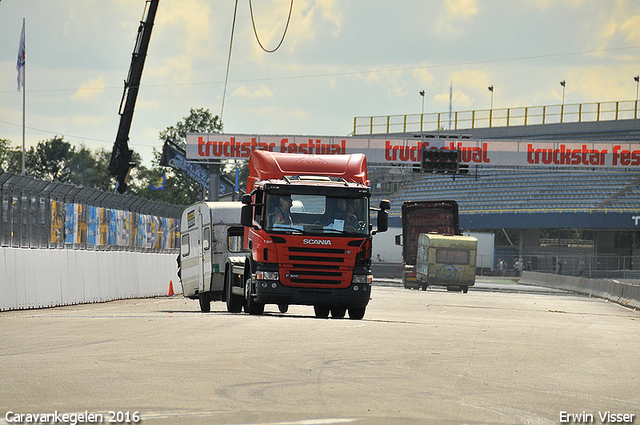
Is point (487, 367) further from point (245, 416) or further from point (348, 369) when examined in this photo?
point (245, 416)

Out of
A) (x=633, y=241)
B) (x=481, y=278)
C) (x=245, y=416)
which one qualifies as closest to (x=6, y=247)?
(x=245, y=416)

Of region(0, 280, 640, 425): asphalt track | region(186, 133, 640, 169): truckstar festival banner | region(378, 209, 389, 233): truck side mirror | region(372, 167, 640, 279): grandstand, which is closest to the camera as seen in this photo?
region(0, 280, 640, 425): asphalt track

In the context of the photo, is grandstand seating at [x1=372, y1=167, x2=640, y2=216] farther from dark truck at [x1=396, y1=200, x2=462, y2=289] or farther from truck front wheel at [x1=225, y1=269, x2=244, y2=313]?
truck front wheel at [x1=225, y1=269, x2=244, y2=313]

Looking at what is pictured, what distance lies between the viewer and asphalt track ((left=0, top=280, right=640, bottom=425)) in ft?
23.2

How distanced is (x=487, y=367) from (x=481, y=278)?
189ft

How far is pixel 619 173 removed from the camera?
69688 mm

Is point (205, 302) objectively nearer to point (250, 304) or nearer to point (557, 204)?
point (250, 304)

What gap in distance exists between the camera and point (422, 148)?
50.5m

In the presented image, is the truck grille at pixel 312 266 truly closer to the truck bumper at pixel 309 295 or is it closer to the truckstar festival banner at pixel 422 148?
the truck bumper at pixel 309 295

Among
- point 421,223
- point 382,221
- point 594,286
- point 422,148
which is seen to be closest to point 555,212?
point 422,148

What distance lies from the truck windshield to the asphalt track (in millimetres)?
2092

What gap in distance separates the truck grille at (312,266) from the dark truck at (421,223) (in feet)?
91.1

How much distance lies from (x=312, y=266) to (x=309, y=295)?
54 centimetres

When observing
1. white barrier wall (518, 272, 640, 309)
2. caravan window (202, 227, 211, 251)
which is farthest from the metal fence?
white barrier wall (518, 272, 640, 309)
